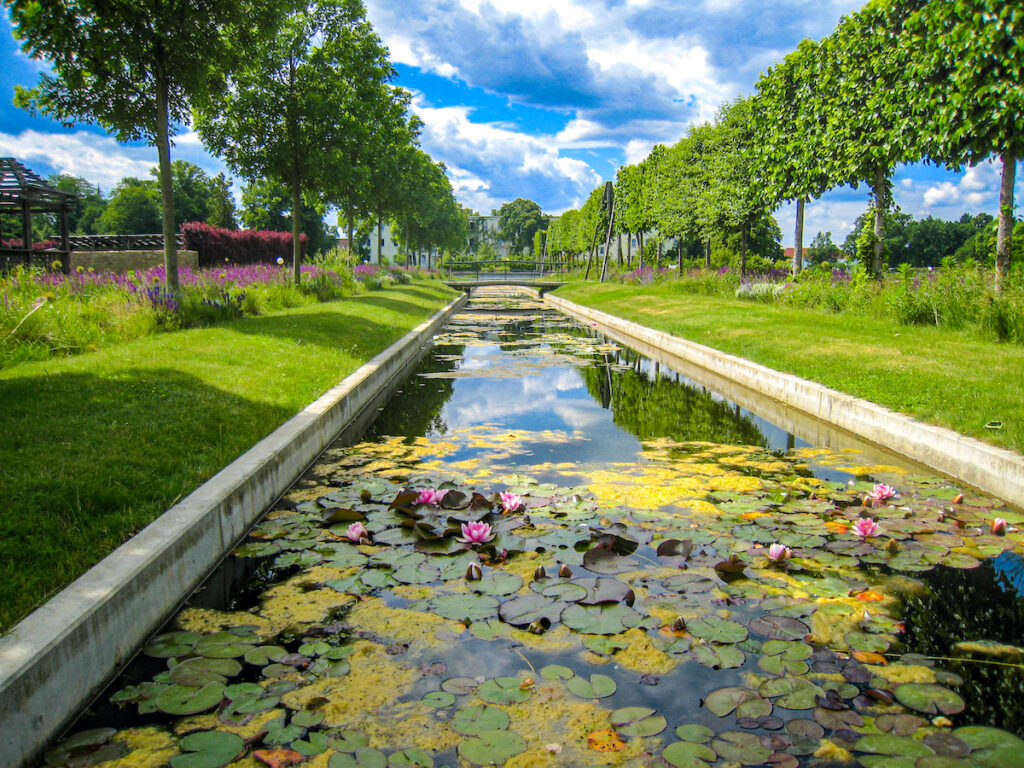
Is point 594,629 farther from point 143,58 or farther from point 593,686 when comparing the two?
point 143,58

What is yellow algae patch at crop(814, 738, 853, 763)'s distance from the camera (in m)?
2.43

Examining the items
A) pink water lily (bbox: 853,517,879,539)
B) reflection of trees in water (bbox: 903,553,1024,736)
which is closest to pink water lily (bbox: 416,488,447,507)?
pink water lily (bbox: 853,517,879,539)

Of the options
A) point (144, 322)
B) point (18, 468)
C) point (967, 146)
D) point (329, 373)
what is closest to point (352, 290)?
point (144, 322)

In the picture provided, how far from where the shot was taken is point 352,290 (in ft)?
79.6

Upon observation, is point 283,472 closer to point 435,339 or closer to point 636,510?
point 636,510

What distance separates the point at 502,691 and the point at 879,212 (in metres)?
17.9

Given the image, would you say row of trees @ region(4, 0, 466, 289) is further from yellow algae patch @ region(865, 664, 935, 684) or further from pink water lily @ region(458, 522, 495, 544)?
yellow algae patch @ region(865, 664, 935, 684)

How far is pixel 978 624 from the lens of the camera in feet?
11.4

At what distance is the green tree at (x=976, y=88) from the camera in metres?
10.6

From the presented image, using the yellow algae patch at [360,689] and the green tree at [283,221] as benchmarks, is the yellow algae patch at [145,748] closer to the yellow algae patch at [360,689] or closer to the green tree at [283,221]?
the yellow algae patch at [360,689]

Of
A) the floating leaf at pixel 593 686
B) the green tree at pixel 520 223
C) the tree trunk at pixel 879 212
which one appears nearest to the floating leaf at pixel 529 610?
the floating leaf at pixel 593 686

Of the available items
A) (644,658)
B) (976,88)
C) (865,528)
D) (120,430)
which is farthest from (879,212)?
(120,430)

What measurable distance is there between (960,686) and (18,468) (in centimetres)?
530

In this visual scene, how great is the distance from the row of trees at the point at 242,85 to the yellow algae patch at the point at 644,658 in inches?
343
